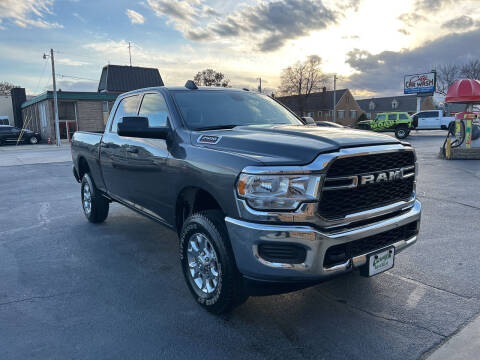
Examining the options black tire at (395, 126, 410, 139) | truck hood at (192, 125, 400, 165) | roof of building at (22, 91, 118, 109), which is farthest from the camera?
roof of building at (22, 91, 118, 109)

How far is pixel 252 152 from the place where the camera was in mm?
2828

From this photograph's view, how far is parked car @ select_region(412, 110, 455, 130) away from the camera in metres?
31.0

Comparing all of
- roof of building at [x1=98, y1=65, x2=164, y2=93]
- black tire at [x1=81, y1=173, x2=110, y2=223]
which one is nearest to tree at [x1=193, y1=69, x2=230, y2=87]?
roof of building at [x1=98, y1=65, x2=164, y2=93]

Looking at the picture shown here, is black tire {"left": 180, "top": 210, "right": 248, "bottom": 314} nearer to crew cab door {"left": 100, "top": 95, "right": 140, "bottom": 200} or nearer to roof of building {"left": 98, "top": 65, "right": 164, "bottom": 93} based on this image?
crew cab door {"left": 100, "top": 95, "right": 140, "bottom": 200}

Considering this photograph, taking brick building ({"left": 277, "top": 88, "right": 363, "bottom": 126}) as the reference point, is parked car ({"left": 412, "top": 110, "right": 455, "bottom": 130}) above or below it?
below

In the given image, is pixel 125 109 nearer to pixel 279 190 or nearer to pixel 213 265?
pixel 213 265

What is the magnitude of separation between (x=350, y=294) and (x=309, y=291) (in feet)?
1.21

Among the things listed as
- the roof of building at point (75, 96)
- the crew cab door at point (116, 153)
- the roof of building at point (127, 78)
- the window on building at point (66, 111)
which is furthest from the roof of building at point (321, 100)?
the crew cab door at point (116, 153)

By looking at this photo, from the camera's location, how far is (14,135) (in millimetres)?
33062

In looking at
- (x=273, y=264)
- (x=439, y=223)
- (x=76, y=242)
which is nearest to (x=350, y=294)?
(x=273, y=264)

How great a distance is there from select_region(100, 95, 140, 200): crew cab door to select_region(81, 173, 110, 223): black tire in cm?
64

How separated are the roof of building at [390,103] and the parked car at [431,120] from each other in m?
46.8

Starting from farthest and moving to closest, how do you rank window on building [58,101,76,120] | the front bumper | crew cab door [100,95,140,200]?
window on building [58,101,76,120] → crew cab door [100,95,140,200] → the front bumper

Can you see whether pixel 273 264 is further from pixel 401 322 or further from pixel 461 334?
pixel 461 334
